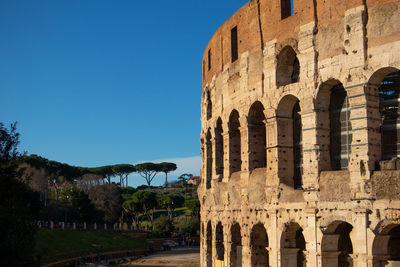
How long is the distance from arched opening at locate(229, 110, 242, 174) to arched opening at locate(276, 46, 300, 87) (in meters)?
3.41

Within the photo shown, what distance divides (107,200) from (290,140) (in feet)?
142

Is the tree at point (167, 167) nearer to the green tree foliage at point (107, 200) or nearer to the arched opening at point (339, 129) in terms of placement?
the green tree foliage at point (107, 200)

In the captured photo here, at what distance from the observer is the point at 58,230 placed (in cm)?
3528

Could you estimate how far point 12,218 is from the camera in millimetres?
11461

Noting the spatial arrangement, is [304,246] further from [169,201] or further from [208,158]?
[169,201]

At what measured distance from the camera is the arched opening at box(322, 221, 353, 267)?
43.1ft

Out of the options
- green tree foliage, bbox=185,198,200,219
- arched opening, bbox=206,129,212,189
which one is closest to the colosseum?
arched opening, bbox=206,129,212,189

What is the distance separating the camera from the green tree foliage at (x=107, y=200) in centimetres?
5356

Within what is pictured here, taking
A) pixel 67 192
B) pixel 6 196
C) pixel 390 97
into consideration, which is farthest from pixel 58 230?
pixel 390 97

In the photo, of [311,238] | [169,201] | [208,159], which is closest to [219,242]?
[208,159]

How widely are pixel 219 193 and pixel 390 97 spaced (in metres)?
8.45

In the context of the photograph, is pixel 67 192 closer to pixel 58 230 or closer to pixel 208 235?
pixel 58 230

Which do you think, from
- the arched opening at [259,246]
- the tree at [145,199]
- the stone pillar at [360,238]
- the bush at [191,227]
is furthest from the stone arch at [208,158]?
the tree at [145,199]

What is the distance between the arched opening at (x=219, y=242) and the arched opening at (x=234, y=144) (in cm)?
287
